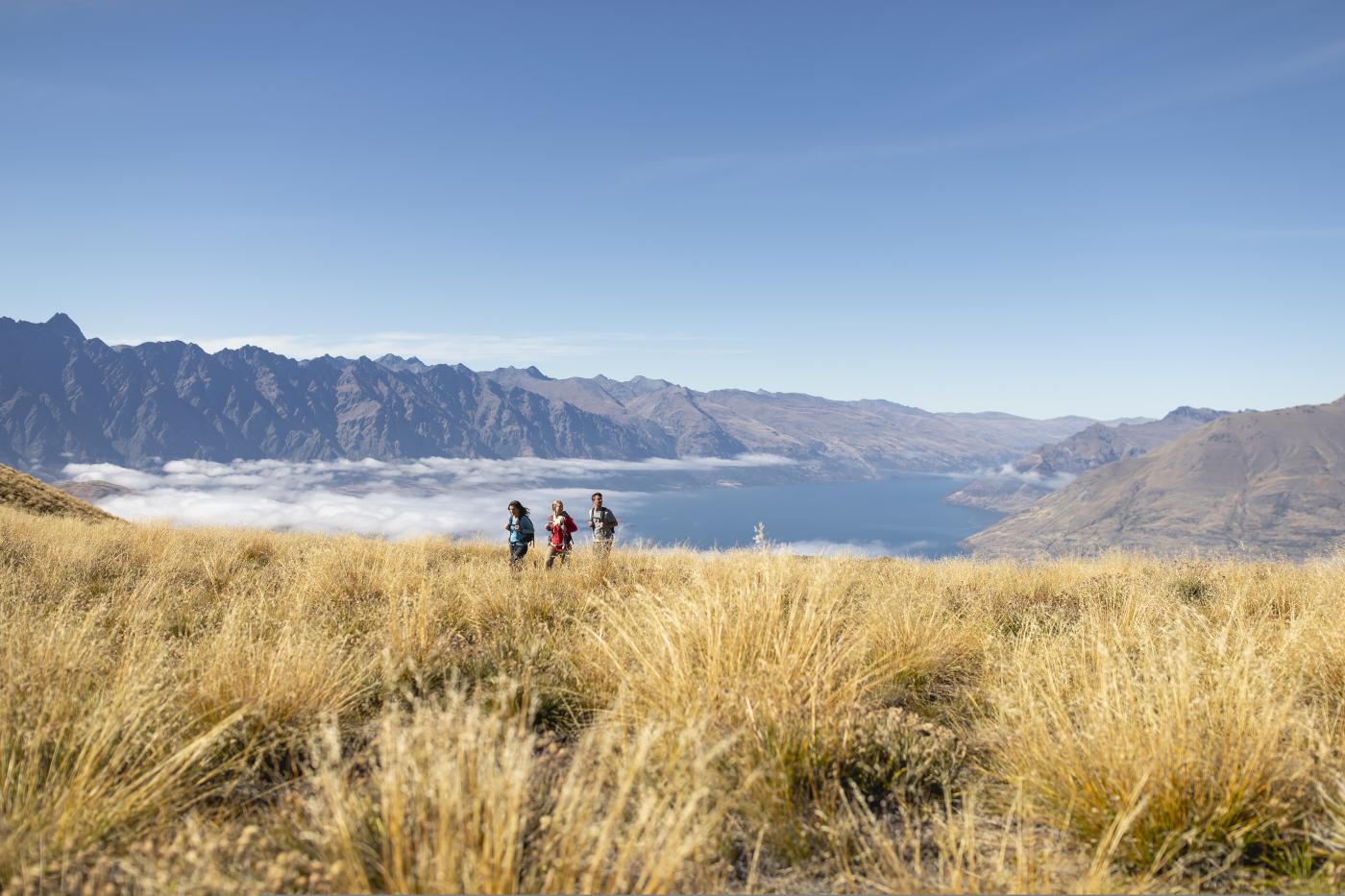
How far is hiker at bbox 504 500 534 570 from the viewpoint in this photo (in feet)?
39.4

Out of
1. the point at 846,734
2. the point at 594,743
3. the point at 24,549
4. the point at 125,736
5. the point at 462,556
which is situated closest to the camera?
the point at 125,736

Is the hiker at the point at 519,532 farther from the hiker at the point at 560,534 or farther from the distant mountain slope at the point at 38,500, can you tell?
the distant mountain slope at the point at 38,500

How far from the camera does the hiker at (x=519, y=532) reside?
472 inches


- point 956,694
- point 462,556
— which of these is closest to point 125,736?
point 956,694

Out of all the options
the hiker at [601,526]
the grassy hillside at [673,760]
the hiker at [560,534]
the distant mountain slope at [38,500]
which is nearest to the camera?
the grassy hillside at [673,760]

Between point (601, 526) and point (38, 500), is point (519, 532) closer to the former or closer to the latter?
point (601, 526)

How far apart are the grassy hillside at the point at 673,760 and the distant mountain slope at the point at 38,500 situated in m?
19.6

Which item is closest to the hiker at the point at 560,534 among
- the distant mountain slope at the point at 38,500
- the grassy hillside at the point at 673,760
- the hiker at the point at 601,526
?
the hiker at the point at 601,526

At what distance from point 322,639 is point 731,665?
301cm

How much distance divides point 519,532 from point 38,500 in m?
19.2

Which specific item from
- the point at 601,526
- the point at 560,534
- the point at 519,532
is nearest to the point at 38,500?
the point at 519,532

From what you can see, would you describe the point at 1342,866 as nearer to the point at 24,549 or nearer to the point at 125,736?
the point at 125,736

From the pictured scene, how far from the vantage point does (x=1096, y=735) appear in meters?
3.33

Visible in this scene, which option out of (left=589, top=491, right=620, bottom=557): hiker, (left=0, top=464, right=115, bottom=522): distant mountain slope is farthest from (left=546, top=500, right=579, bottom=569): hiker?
(left=0, top=464, right=115, bottom=522): distant mountain slope
